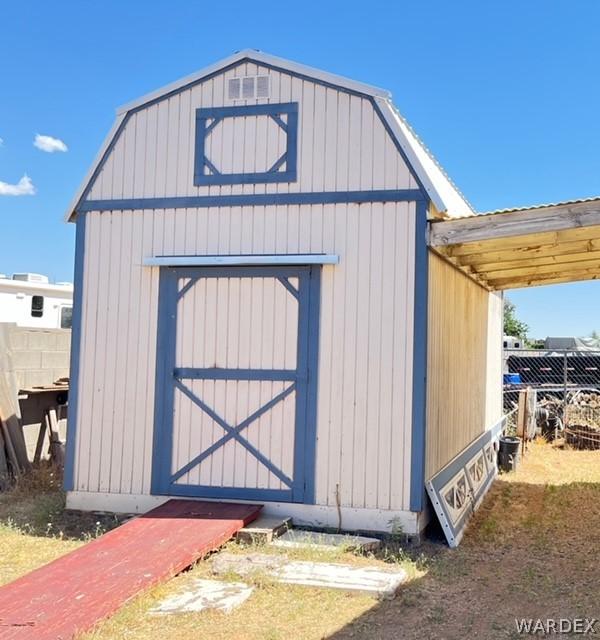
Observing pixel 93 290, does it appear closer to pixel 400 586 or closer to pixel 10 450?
pixel 10 450

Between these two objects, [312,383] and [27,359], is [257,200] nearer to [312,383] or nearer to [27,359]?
[312,383]

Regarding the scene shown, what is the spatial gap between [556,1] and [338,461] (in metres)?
7.06

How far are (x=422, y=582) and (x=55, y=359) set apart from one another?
5686 millimetres

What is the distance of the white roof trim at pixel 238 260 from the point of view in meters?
5.21

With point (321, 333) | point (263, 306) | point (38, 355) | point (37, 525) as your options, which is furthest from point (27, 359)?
point (321, 333)

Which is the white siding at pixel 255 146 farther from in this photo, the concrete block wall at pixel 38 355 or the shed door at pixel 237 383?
the concrete block wall at pixel 38 355

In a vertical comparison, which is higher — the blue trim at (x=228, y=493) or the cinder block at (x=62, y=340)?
the cinder block at (x=62, y=340)

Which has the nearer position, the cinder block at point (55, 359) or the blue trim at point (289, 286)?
the blue trim at point (289, 286)

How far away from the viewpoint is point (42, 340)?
26.1 feet

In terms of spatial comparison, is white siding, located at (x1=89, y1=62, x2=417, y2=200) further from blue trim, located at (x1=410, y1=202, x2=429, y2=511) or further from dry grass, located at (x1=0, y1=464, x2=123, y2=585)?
dry grass, located at (x1=0, y1=464, x2=123, y2=585)

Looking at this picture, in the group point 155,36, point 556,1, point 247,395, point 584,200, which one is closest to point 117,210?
point 247,395

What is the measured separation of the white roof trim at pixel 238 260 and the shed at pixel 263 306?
19mm

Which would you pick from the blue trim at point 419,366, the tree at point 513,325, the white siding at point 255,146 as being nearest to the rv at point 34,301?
the white siding at point 255,146

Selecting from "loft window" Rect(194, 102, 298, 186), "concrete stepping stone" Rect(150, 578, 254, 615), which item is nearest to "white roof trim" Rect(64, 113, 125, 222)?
"loft window" Rect(194, 102, 298, 186)
